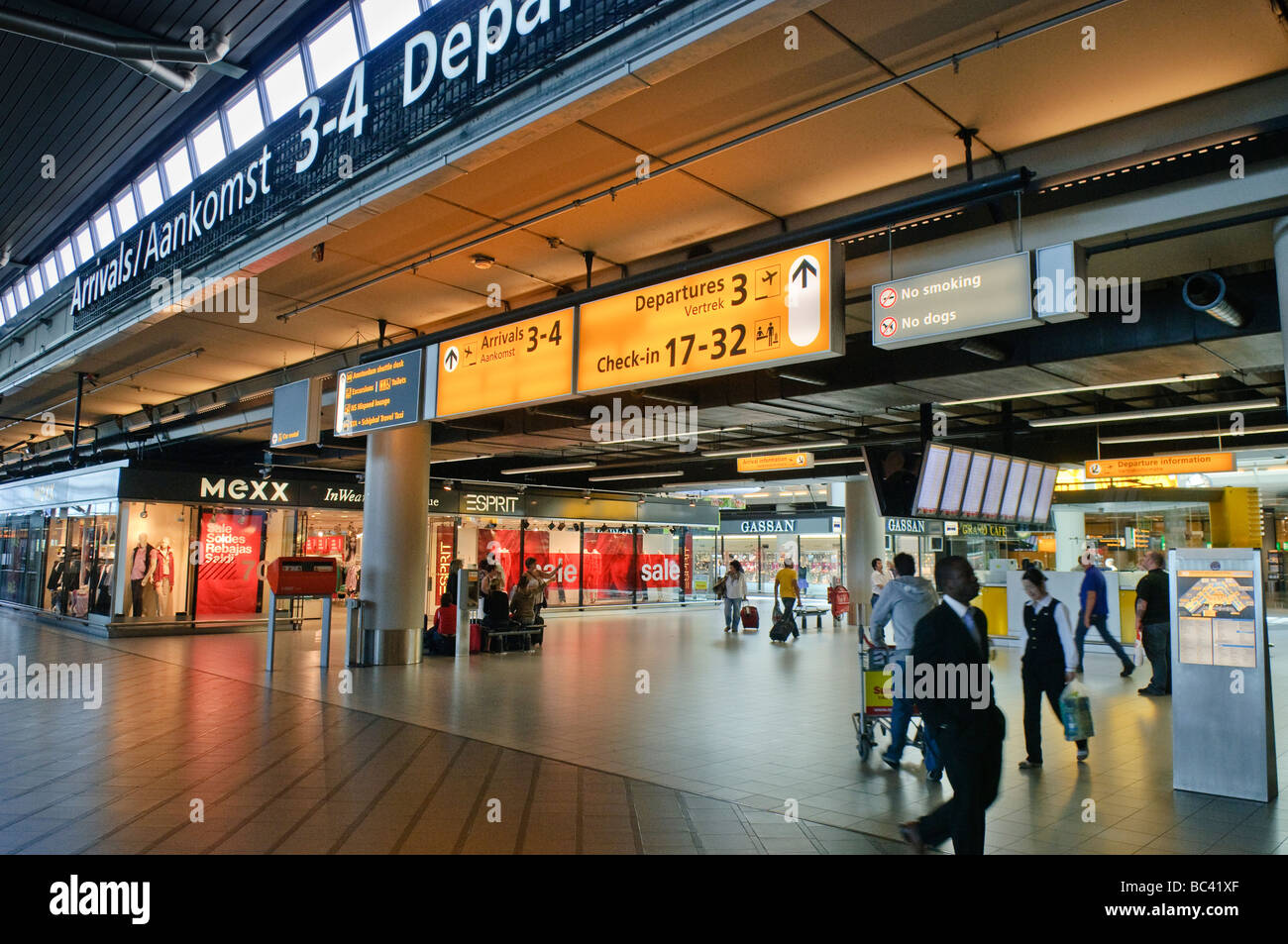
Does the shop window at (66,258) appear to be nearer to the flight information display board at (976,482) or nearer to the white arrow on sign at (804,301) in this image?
the white arrow on sign at (804,301)

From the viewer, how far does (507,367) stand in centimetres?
762

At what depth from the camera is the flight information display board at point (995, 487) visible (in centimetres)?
1068

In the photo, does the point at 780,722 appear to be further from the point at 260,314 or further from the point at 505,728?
the point at 260,314

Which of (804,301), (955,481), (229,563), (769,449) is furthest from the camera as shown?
(229,563)

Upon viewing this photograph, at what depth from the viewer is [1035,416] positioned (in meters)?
11.6

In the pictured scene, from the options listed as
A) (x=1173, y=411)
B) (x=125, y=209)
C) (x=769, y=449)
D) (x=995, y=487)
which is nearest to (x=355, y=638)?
(x=125, y=209)

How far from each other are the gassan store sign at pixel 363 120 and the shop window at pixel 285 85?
84cm

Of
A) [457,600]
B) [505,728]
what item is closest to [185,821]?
[505,728]

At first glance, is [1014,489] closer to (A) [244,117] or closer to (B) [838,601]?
(A) [244,117]

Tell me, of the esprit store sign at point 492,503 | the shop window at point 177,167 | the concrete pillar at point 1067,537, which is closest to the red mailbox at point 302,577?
the shop window at point 177,167

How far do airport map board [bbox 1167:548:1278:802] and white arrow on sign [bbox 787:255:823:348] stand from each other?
11.3 feet

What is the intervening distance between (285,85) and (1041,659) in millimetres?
9413

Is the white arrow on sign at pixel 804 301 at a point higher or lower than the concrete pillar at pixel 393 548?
higher
